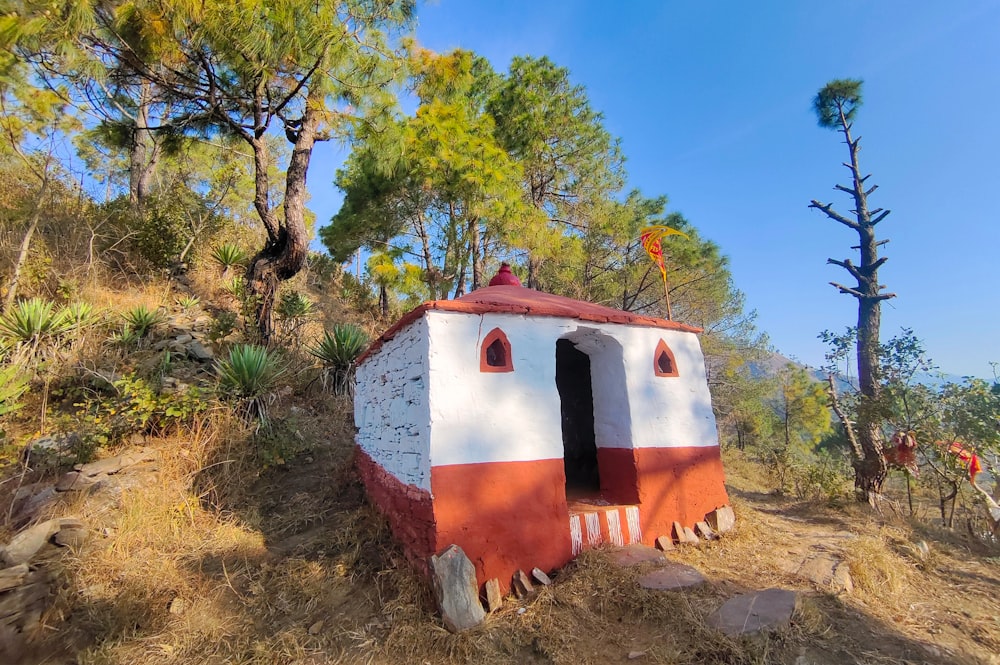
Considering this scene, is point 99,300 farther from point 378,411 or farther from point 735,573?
point 735,573

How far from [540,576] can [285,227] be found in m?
8.06

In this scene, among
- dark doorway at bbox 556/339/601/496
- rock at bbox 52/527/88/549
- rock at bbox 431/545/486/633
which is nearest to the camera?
rock at bbox 431/545/486/633

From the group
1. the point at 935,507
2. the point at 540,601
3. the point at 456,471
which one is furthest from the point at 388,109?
the point at 935,507

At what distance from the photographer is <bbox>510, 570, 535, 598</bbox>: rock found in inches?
151

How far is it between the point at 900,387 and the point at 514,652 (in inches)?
267

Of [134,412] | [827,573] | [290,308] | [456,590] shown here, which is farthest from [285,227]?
[827,573]

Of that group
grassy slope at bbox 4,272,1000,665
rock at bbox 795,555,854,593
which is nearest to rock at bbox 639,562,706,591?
grassy slope at bbox 4,272,1000,665

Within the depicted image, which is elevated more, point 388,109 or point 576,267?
point 388,109

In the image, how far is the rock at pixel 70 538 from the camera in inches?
170

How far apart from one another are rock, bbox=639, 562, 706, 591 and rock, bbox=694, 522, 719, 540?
1.15 meters

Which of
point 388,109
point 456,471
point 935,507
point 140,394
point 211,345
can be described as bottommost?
point 935,507

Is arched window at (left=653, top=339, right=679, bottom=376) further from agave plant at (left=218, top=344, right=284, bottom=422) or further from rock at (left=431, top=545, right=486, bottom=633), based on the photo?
agave plant at (left=218, top=344, right=284, bottom=422)

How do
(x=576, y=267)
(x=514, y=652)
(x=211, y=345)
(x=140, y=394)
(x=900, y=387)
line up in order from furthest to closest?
1. (x=576, y=267)
2. (x=211, y=345)
3. (x=900, y=387)
4. (x=140, y=394)
5. (x=514, y=652)

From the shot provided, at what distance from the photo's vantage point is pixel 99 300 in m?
9.27
